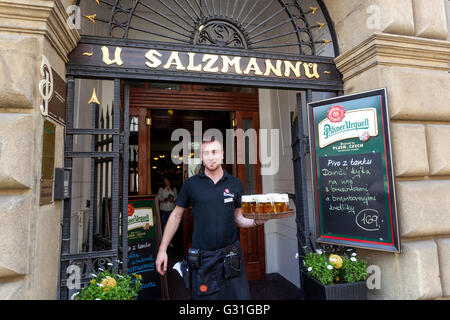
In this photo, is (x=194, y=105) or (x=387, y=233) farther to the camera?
(x=194, y=105)

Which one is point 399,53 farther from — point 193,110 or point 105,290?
point 105,290

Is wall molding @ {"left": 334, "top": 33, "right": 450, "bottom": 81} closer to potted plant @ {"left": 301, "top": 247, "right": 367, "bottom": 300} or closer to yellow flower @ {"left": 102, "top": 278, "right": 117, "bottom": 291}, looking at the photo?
potted plant @ {"left": 301, "top": 247, "right": 367, "bottom": 300}

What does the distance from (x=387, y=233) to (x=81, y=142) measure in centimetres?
443

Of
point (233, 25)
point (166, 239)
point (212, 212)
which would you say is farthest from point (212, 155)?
point (233, 25)

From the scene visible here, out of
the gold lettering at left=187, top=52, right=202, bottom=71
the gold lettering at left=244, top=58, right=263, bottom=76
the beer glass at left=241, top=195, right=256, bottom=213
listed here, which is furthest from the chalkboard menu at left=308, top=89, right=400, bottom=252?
the gold lettering at left=187, top=52, right=202, bottom=71

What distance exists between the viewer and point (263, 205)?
8.14 ft

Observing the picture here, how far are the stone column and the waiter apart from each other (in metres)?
1.04

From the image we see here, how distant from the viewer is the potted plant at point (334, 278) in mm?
2672

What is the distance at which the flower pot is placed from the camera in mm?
2641

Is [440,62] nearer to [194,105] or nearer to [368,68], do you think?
→ [368,68]

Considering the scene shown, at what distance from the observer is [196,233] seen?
2.63 metres

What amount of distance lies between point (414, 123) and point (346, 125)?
0.76m

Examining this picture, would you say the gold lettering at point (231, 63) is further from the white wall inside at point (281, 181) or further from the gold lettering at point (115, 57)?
the white wall inside at point (281, 181)
